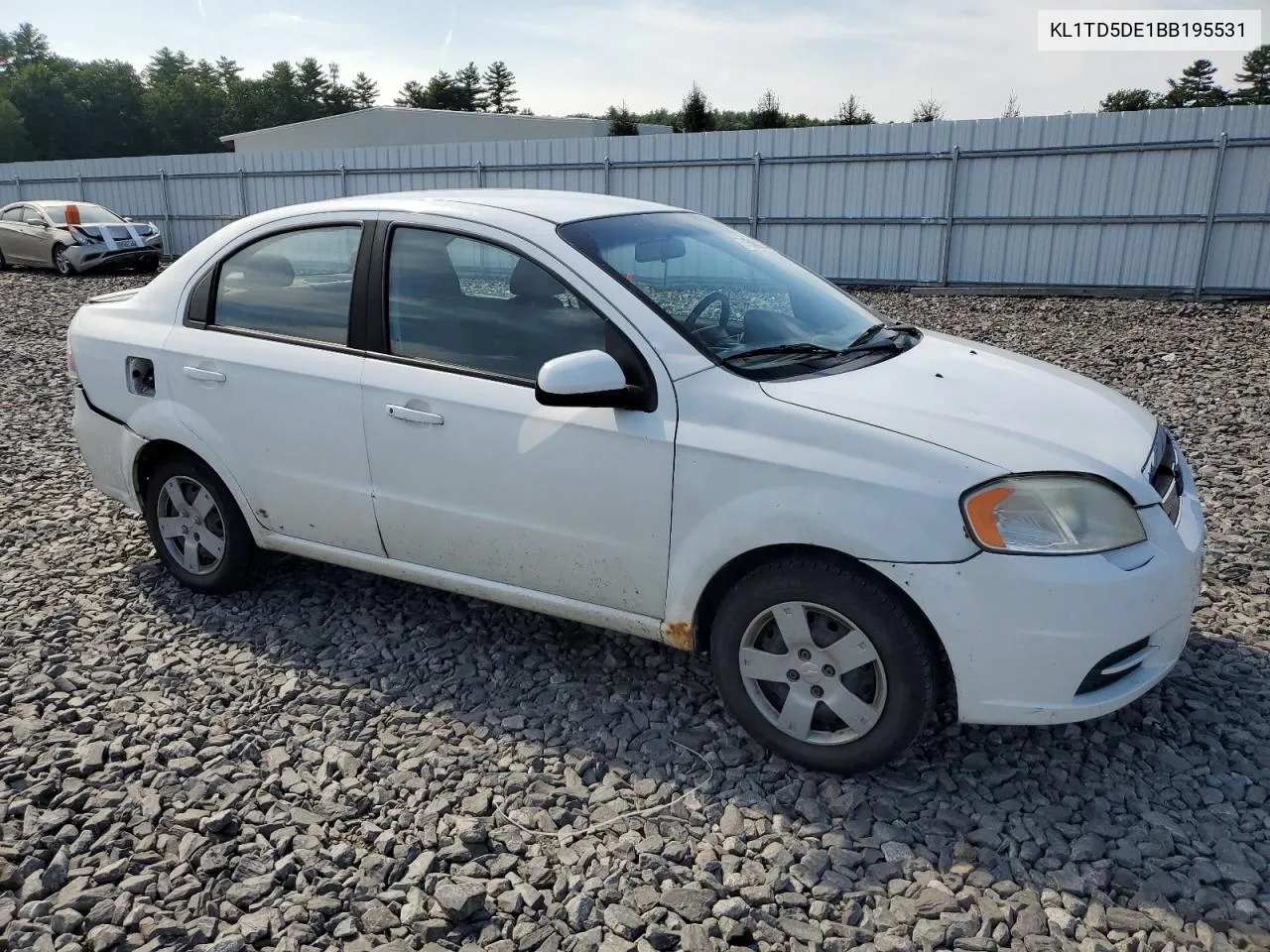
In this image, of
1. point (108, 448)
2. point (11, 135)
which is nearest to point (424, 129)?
point (108, 448)

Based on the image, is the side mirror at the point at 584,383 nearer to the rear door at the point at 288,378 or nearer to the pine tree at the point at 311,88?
the rear door at the point at 288,378

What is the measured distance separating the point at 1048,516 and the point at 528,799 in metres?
1.76

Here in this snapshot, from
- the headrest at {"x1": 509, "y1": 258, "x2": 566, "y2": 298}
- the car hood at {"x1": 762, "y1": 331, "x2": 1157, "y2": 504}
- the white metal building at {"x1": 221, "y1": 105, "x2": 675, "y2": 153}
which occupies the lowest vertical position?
the car hood at {"x1": 762, "y1": 331, "x2": 1157, "y2": 504}

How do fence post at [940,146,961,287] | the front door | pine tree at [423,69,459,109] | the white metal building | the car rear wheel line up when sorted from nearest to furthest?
the front door, fence post at [940,146,961,287], the car rear wheel, the white metal building, pine tree at [423,69,459,109]

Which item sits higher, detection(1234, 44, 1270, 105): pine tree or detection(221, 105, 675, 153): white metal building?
detection(1234, 44, 1270, 105): pine tree


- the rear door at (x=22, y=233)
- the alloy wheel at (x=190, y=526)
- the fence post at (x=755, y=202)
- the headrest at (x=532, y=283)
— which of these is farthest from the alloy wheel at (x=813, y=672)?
the rear door at (x=22, y=233)

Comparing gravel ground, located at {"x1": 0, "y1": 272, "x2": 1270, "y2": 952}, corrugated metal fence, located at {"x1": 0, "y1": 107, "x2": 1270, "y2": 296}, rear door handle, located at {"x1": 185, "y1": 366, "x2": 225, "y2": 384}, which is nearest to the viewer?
gravel ground, located at {"x1": 0, "y1": 272, "x2": 1270, "y2": 952}

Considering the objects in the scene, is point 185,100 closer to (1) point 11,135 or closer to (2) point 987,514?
(1) point 11,135

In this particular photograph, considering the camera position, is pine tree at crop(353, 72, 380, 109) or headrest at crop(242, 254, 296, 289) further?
pine tree at crop(353, 72, 380, 109)

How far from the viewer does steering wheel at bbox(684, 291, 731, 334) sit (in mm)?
3176

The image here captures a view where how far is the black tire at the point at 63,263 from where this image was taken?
59.9ft

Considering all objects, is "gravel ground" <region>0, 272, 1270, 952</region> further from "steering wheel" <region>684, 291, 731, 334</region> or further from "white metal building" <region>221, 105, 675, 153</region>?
"white metal building" <region>221, 105, 675, 153</region>

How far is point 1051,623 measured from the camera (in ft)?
8.42

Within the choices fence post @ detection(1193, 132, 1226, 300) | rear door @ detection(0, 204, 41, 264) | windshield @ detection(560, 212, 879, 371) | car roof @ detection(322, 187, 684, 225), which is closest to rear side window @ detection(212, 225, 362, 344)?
car roof @ detection(322, 187, 684, 225)
